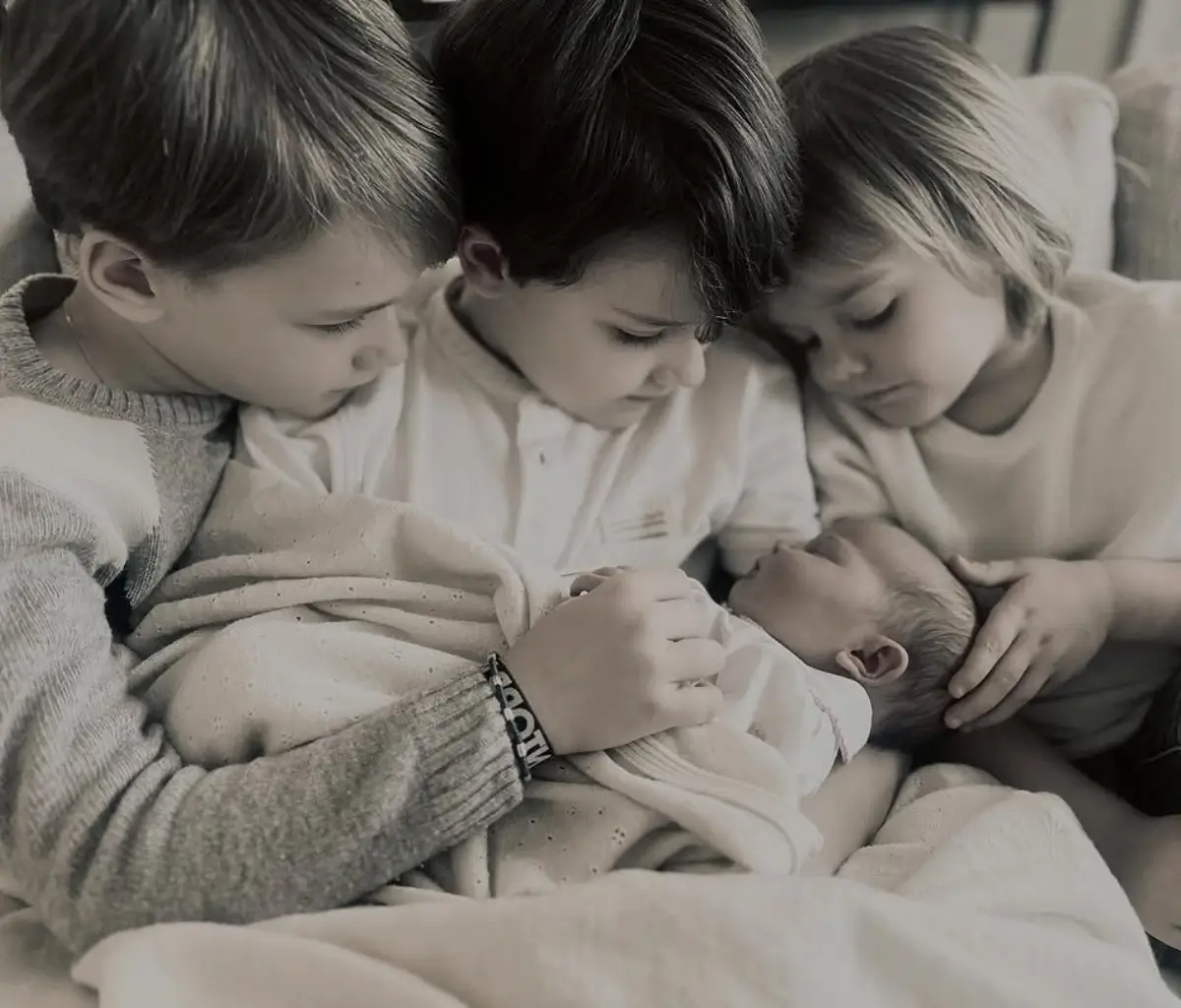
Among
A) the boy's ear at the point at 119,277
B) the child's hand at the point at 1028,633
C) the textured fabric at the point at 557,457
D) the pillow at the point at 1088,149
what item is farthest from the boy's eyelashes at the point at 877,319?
the boy's ear at the point at 119,277

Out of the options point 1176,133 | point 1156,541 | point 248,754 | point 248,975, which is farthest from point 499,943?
point 1176,133

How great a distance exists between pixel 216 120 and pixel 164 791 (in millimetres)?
452

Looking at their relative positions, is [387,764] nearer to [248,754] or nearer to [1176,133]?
[248,754]

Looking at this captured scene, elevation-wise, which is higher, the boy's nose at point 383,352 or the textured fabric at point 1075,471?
the boy's nose at point 383,352

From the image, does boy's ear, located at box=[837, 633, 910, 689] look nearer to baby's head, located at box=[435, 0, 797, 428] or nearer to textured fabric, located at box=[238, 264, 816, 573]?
textured fabric, located at box=[238, 264, 816, 573]

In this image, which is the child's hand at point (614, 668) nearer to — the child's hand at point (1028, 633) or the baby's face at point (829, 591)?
the baby's face at point (829, 591)

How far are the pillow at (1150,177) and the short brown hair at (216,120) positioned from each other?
878mm

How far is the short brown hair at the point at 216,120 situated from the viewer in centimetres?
74

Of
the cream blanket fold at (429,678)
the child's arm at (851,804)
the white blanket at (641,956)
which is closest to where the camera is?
the white blanket at (641,956)

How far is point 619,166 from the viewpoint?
0.85 m

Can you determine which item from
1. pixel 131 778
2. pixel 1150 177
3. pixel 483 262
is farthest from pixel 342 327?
pixel 1150 177

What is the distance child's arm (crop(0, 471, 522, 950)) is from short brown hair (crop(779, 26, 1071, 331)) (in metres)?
0.54

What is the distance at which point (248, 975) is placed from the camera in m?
0.68

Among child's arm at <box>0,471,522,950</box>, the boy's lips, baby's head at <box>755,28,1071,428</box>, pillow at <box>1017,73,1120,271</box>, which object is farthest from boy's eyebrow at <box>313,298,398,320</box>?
pillow at <box>1017,73,1120,271</box>
